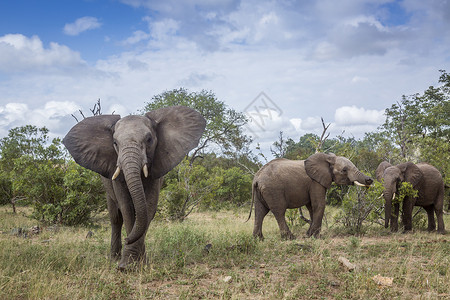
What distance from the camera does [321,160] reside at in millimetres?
10234

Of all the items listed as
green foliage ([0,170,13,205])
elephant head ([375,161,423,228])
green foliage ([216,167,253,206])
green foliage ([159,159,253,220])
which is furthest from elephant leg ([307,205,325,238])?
green foliage ([0,170,13,205])

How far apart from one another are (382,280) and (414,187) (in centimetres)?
720

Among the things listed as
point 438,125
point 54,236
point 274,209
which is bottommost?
point 54,236

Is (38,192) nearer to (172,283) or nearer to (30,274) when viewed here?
(30,274)

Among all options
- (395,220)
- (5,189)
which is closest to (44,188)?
(5,189)

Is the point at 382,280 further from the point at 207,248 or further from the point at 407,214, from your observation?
the point at 407,214

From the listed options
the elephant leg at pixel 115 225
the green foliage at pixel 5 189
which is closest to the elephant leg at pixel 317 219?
the elephant leg at pixel 115 225

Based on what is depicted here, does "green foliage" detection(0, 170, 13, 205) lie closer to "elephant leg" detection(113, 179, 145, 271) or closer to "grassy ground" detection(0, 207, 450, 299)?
"grassy ground" detection(0, 207, 450, 299)

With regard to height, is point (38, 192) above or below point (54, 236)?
above

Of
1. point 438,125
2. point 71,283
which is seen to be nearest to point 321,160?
point 71,283

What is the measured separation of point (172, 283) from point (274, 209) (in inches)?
178

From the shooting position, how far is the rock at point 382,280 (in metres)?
5.49

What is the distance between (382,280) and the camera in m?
5.59

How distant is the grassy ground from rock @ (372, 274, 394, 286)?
3.7 inches
